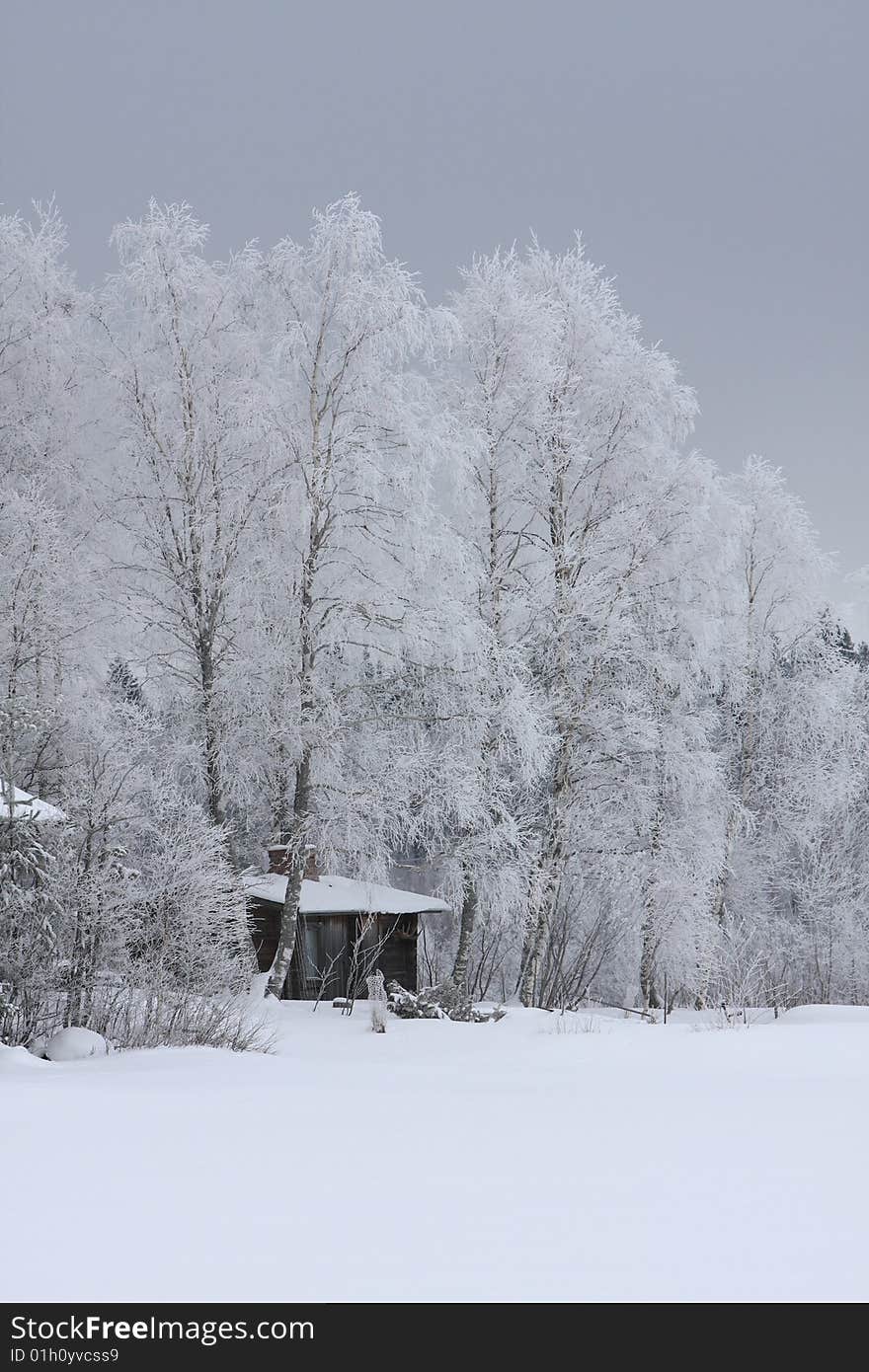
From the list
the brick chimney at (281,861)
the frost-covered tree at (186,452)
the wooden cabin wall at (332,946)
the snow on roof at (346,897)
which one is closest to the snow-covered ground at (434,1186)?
the brick chimney at (281,861)

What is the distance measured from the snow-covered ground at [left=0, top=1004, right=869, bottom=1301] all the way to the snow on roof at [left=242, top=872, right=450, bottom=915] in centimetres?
830

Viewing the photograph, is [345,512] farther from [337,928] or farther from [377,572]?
[337,928]

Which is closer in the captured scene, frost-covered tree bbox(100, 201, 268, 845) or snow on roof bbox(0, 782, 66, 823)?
snow on roof bbox(0, 782, 66, 823)

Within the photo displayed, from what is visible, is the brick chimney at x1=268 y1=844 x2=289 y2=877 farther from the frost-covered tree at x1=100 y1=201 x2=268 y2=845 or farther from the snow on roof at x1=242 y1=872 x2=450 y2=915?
the frost-covered tree at x1=100 y1=201 x2=268 y2=845

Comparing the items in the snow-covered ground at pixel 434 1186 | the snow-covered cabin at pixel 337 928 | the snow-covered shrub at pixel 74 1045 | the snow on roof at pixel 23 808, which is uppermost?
the snow on roof at pixel 23 808

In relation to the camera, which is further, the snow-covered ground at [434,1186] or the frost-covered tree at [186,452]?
the frost-covered tree at [186,452]

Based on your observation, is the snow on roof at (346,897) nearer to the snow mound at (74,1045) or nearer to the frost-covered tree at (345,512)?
the frost-covered tree at (345,512)

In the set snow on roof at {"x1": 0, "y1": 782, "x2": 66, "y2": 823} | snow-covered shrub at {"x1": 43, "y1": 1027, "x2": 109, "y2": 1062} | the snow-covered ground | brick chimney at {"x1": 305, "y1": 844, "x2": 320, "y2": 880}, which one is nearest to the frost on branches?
brick chimney at {"x1": 305, "y1": 844, "x2": 320, "y2": 880}

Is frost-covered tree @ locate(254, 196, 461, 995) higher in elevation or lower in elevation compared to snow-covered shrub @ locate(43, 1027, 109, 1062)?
higher

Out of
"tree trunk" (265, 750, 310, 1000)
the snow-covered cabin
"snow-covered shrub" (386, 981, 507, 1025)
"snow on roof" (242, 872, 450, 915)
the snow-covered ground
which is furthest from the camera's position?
the snow-covered cabin

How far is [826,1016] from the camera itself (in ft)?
37.1

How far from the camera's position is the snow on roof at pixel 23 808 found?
8.70 metres

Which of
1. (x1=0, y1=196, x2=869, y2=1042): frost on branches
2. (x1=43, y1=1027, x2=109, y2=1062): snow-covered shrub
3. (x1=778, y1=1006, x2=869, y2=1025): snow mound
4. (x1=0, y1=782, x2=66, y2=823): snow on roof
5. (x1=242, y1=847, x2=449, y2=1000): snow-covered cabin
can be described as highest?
(x1=0, y1=196, x2=869, y2=1042): frost on branches

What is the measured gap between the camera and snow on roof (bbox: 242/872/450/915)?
49.3 feet
